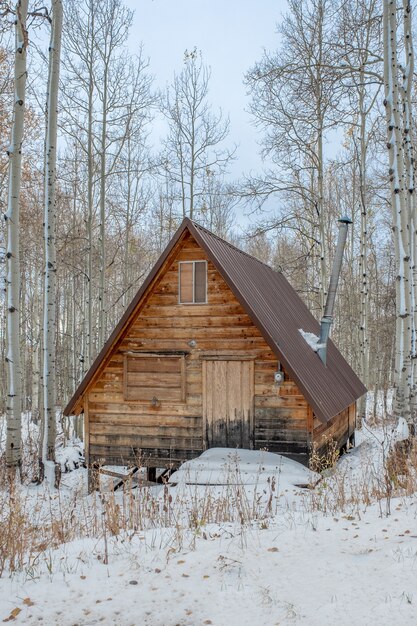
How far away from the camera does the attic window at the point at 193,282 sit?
11.1 meters

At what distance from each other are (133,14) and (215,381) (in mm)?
13092

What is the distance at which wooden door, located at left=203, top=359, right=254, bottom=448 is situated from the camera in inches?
420

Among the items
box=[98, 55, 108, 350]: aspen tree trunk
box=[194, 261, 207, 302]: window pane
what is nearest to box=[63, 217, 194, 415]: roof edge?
box=[194, 261, 207, 302]: window pane

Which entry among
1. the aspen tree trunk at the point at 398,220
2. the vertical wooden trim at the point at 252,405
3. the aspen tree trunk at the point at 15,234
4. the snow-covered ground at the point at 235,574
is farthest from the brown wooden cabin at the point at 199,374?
the snow-covered ground at the point at 235,574

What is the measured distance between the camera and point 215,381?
11.0 m

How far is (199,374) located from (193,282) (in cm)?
189

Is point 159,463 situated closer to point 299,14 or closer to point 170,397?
point 170,397

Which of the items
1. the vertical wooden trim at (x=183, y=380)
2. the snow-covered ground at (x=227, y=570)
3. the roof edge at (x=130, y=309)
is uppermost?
the roof edge at (x=130, y=309)

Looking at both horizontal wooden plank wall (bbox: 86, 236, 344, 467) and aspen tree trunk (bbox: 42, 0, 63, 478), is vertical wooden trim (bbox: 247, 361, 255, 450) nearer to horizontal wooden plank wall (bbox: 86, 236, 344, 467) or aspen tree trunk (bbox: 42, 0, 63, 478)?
horizontal wooden plank wall (bbox: 86, 236, 344, 467)

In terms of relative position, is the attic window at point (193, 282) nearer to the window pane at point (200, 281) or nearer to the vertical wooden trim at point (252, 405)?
the window pane at point (200, 281)

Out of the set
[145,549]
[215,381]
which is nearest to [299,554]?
[145,549]

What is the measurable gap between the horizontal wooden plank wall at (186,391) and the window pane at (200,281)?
0.35 ft

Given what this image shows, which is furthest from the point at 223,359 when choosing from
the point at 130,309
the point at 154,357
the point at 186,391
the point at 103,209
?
the point at 103,209

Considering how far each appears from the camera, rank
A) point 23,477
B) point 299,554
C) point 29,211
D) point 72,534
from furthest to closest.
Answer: point 29,211
point 23,477
point 72,534
point 299,554
